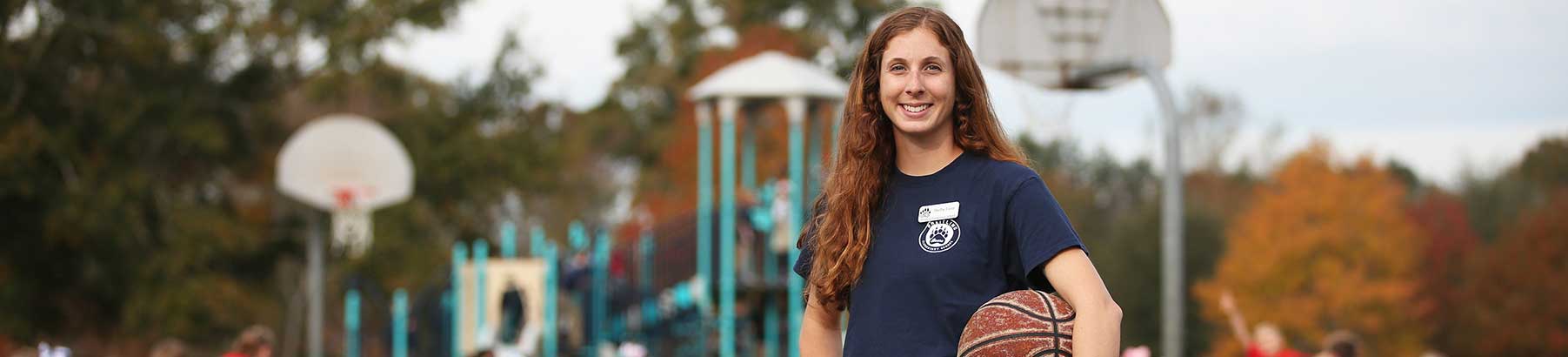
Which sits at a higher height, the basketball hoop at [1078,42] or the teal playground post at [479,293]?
the teal playground post at [479,293]

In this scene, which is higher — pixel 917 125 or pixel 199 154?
pixel 199 154

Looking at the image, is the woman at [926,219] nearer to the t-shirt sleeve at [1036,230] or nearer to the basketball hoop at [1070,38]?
the t-shirt sleeve at [1036,230]

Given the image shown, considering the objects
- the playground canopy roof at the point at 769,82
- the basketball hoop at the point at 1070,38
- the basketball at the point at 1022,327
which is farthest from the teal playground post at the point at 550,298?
the basketball at the point at 1022,327

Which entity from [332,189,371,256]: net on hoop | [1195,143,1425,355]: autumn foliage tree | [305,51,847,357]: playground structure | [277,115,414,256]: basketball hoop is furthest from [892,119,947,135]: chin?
[1195,143,1425,355]: autumn foliage tree

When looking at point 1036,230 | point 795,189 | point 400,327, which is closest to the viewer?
point 1036,230

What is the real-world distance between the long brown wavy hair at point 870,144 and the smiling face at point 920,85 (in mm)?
18

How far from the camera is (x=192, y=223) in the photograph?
2941 centimetres

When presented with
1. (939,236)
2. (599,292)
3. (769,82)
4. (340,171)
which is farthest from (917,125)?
(599,292)

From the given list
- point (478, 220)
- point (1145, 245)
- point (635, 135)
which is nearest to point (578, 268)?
point (478, 220)

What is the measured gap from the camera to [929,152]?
9.57 feet

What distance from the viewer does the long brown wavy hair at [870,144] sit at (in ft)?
9.49

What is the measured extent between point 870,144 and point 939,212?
0.66 feet

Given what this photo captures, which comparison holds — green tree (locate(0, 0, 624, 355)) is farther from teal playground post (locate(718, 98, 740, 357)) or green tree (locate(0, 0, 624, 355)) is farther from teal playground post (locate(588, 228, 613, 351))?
teal playground post (locate(718, 98, 740, 357))

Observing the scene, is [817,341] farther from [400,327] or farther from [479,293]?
[400,327]
